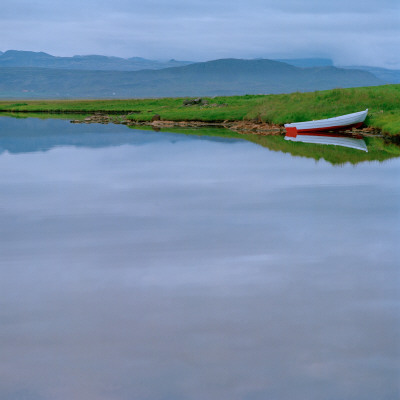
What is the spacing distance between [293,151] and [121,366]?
106 ft

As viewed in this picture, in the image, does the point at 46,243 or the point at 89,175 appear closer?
the point at 46,243

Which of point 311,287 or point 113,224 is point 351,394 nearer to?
point 311,287

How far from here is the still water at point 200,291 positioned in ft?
33.0

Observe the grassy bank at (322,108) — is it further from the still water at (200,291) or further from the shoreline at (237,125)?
the still water at (200,291)

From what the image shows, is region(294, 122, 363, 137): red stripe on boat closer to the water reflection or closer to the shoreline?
the shoreline

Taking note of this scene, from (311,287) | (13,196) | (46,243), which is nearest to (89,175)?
(13,196)

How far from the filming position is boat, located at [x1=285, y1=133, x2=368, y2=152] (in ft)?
145

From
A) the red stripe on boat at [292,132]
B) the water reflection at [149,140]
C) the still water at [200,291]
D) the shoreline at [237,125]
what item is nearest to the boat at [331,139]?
the water reflection at [149,140]

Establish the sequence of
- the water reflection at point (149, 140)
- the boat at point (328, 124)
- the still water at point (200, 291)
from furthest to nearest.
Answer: the boat at point (328, 124) < the water reflection at point (149, 140) < the still water at point (200, 291)

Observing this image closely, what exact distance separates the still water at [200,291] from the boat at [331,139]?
15.6 meters

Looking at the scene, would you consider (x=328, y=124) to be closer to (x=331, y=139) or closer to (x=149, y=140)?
(x=331, y=139)

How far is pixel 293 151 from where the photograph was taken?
41.7 meters

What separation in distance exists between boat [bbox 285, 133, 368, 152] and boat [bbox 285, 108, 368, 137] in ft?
1.52

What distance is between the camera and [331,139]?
48.9m
